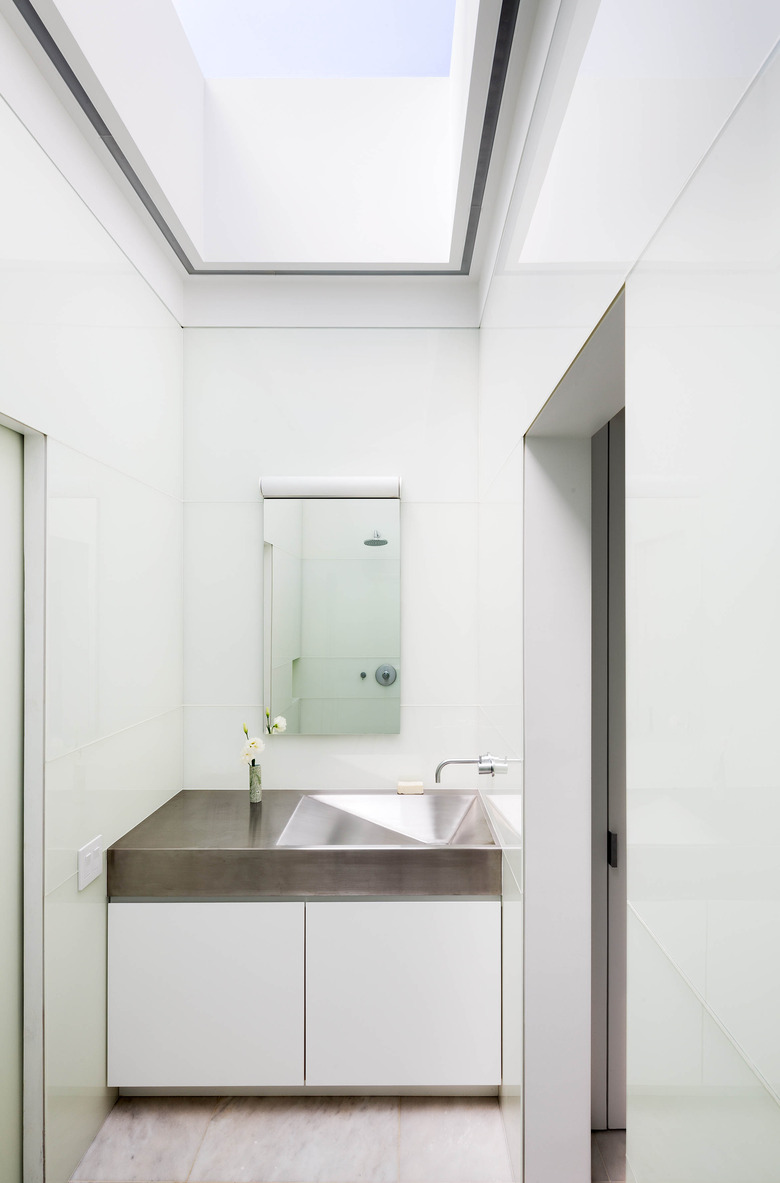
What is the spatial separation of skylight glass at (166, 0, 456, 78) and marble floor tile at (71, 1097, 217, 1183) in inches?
123

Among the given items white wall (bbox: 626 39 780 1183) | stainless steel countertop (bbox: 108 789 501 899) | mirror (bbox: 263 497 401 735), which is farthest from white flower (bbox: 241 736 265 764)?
white wall (bbox: 626 39 780 1183)

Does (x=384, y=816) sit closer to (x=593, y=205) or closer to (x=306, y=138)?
(x=593, y=205)

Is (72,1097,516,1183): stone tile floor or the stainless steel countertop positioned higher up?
the stainless steel countertop

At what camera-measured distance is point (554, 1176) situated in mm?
1559

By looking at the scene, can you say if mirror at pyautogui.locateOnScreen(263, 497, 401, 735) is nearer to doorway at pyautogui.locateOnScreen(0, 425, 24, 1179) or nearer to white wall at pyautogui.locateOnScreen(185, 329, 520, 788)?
white wall at pyautogui.locateOnScreen(185, 329, 520, 788)

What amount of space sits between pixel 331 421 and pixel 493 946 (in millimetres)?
1796

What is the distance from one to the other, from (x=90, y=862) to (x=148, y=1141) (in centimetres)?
80

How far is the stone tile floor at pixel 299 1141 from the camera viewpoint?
1.74 metres

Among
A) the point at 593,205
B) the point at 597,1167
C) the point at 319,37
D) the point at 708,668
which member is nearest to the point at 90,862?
the point at 597,1167

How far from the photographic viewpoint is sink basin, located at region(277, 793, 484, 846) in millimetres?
2277

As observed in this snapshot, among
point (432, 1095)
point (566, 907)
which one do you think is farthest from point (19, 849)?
point (432, 1095)

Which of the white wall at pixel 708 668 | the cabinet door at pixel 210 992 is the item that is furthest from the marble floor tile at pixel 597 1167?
the white wall at pixel 708 668

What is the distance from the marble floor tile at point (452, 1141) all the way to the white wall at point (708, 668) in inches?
49.7

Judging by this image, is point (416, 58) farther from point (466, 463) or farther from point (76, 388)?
point (76, 388)
